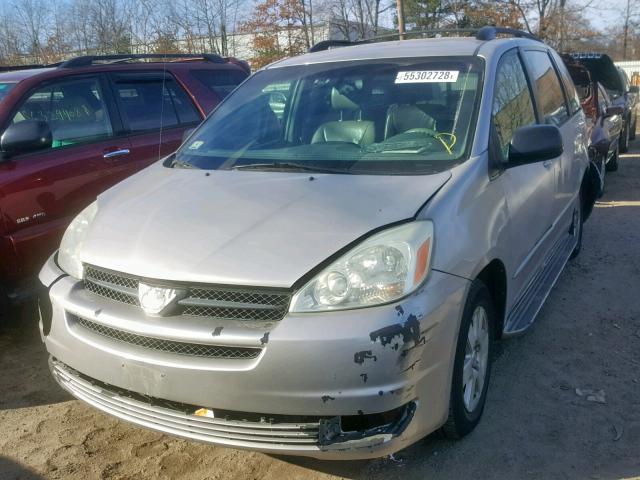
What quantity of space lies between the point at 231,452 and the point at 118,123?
3.15m

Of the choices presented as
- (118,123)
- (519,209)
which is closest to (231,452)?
(519,209)

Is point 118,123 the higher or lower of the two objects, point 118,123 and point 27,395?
the higher

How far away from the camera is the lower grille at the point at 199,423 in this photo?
2396 millimetres

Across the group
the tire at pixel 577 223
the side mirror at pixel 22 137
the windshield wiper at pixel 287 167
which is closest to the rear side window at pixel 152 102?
the side mirror at pixel 22 137

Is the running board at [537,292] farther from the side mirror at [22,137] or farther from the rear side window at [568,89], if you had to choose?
the side mirror at [22,137]

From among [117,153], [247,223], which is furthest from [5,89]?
[247,223]

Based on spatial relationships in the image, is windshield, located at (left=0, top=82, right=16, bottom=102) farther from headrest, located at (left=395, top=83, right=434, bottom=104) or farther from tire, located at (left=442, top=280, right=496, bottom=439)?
tire, located at (left=442, top=280, right=496, bottom=439)

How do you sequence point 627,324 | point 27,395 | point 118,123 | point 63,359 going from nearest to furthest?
point 63,359 < point 27,395 < point 627,324 < point 118,123

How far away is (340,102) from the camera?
150 inches

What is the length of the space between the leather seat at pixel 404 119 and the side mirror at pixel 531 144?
0.45 meters

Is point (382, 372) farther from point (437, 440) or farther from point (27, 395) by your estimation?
point (27, 395)

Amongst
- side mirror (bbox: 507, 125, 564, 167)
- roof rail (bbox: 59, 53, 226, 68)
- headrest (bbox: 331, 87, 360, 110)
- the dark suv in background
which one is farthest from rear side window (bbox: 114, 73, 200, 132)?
the dark suv in background

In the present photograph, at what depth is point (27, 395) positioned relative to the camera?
3.67 meters

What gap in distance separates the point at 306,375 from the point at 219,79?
4618 mm
